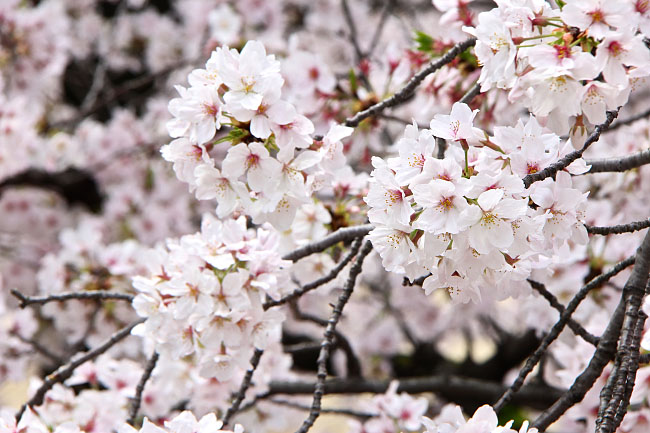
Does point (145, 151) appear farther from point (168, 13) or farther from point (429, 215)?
point (429, 215)

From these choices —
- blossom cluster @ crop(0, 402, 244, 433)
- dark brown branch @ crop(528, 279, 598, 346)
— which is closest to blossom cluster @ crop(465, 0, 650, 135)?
dark brown branch @ crop(528, 279, 598, 346)

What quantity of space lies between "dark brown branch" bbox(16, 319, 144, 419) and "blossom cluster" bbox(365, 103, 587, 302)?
76 centimetres

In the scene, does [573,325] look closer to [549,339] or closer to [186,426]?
[549,339]

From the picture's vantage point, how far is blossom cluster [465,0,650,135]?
1175 mm

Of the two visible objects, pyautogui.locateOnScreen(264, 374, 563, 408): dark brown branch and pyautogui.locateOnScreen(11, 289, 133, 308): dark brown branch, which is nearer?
pyautogui.locateOnScreen(11, 289, 133, 308): dark brown branch

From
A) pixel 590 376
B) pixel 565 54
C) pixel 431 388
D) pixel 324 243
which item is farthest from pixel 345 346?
pixel 565 54

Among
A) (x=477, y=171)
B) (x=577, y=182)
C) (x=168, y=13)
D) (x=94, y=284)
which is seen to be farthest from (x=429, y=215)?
(x=168, y=13)

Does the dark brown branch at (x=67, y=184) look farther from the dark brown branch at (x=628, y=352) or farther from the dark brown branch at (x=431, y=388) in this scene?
the dark brown branch at (x=628, y=352)

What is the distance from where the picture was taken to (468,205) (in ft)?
3.74

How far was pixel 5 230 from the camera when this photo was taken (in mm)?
4305

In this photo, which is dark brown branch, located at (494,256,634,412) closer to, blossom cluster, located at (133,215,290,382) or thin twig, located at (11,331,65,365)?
blossom cluster, located at (133,215,290,382)

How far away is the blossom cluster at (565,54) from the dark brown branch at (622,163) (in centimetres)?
15

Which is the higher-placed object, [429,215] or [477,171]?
[477,171]

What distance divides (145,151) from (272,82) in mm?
2714
